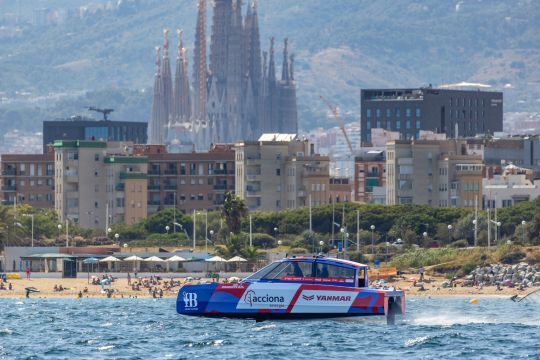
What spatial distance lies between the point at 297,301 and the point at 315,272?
151 centimetres

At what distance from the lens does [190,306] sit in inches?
3398

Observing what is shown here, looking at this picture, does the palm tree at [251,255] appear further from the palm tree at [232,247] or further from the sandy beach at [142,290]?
the sandy beach at [142,290]

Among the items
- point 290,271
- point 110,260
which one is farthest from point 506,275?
point 290,271

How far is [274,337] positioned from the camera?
82.5 metres

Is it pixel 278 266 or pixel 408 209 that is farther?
pixel 408 209

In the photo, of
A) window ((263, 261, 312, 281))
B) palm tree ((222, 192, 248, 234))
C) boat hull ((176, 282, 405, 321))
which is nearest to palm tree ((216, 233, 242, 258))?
palm tree ((222, 192, 248, 234))

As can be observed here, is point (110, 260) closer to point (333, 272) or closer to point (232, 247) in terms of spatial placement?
point (232, 247)

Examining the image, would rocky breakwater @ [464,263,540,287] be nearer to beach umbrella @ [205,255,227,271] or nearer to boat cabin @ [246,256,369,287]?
beach umbrella @ [205,255,227,271]

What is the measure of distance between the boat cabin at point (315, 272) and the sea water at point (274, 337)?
75.3 inches

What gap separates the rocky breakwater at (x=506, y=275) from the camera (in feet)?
459

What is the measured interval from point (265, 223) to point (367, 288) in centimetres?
10255

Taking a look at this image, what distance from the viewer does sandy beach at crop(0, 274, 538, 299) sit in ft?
441

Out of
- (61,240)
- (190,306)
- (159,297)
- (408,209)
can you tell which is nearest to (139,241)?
(61,240)

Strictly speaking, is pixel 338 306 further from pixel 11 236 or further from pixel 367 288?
pixel 11 236
